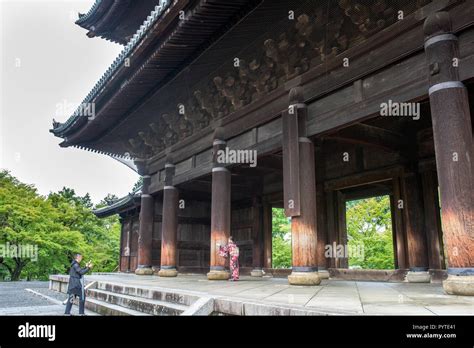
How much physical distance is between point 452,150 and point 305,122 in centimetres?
329

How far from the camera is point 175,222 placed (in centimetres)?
1332

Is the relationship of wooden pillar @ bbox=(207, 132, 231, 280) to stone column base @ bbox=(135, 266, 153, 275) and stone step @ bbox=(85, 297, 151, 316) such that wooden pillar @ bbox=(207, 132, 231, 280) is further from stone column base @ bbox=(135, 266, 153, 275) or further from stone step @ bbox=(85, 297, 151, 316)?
stone column base @ bbox=(135, 266, 153, 275)

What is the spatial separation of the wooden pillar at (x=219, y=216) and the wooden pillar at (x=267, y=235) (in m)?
4.13

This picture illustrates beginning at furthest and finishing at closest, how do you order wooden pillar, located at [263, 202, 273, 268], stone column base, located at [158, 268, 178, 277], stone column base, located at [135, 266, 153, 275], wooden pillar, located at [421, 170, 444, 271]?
stone column base, located at [135, 266, 153, 275] → wooden pillar, located at [263, 202, 273, 268] → stone column base, located at [158, 268, 178, 277] → wooden pillar, located at [421, 170, 444, 271]

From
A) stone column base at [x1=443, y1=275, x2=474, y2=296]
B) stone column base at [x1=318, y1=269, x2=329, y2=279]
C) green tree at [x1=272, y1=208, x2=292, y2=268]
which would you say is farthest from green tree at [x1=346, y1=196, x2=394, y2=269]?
stone column base at [x1=443, y1=275, x2=474, y2=296]

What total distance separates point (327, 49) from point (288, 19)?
99 cm

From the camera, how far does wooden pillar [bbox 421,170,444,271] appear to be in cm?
943

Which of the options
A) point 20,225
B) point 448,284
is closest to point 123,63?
point 448,284

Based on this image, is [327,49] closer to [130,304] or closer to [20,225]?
[130,304]

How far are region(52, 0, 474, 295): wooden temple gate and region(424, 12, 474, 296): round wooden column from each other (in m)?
0.02

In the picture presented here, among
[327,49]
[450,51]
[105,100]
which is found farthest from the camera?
[105,100]

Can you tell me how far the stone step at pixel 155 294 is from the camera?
6078mm

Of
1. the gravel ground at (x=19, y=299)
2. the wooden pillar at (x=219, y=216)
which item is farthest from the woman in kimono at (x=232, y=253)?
the gravel ground at (x=19, y=299)

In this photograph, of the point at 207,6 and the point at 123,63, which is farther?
the point at 123,63
